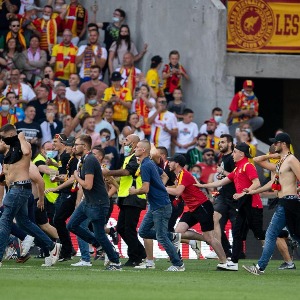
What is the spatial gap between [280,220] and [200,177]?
797cm

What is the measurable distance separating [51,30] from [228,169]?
905 centimetres

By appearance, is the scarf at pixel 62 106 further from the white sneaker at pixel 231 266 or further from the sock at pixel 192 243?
the white sneaker at pixel 231 266

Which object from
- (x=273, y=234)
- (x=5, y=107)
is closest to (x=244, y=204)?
(x=273, y=234)

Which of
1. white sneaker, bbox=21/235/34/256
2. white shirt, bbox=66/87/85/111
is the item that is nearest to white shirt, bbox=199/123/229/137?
white shirt, bbox=66/87/85/111

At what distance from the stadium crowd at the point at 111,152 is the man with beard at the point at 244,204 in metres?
0.02

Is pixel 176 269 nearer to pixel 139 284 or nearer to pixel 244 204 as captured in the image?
pixel 244 204

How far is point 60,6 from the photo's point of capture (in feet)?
96.9

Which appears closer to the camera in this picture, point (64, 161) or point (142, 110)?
point (64, 161)

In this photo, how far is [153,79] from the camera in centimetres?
2878

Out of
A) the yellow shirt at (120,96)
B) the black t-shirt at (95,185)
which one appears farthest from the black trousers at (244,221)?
the yellow shirt at (120,96)

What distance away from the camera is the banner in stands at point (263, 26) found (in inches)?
1186

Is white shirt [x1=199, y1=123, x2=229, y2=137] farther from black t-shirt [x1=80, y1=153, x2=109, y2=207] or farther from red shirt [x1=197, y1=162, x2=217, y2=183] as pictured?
black t-shirt [x1=80, y1=153, x2=109, y2=207]

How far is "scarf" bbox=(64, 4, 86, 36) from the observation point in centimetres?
2958

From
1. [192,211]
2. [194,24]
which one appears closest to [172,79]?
[194,24]
